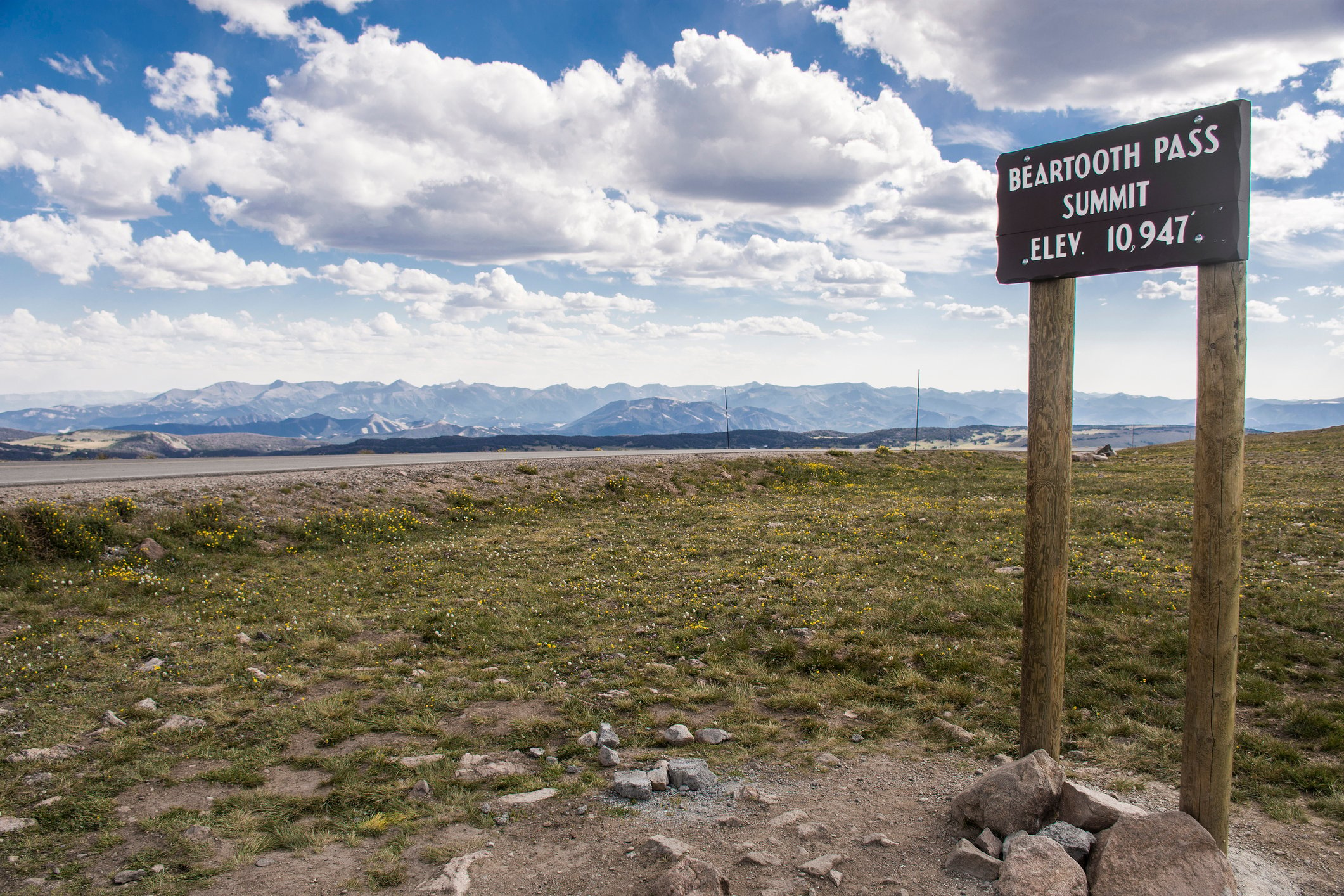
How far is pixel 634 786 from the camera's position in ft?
25.7

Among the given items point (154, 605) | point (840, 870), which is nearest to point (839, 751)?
point (840, 870)

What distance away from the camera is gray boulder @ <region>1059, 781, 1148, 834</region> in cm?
641

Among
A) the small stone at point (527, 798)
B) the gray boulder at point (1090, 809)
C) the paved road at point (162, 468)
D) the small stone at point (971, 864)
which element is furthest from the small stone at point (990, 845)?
the paved road at point (162, 468)

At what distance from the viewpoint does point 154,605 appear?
52.2 feet

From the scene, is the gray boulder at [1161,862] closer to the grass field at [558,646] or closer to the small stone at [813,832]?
the small stone at [813,832]

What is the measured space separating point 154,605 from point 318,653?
588cm

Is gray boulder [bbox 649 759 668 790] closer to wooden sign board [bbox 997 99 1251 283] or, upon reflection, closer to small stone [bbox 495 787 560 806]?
small stone [bbox 495 787 560 806]

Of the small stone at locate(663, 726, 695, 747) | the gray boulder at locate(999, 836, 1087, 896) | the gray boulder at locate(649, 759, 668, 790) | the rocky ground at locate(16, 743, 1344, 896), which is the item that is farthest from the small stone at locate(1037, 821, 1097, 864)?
the small stone at locate(663, 726, 695, 747)

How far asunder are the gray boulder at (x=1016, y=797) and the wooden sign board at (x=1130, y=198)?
4.88 meters

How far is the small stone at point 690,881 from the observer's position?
582 centimetres

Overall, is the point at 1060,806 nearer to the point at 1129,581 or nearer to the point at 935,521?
the point at 1129,581

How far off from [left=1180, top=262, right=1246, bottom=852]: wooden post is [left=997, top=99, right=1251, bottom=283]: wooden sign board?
39 centimetres

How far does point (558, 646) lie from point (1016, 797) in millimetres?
8667

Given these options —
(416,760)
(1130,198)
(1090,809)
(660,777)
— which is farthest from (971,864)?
(416,760)
